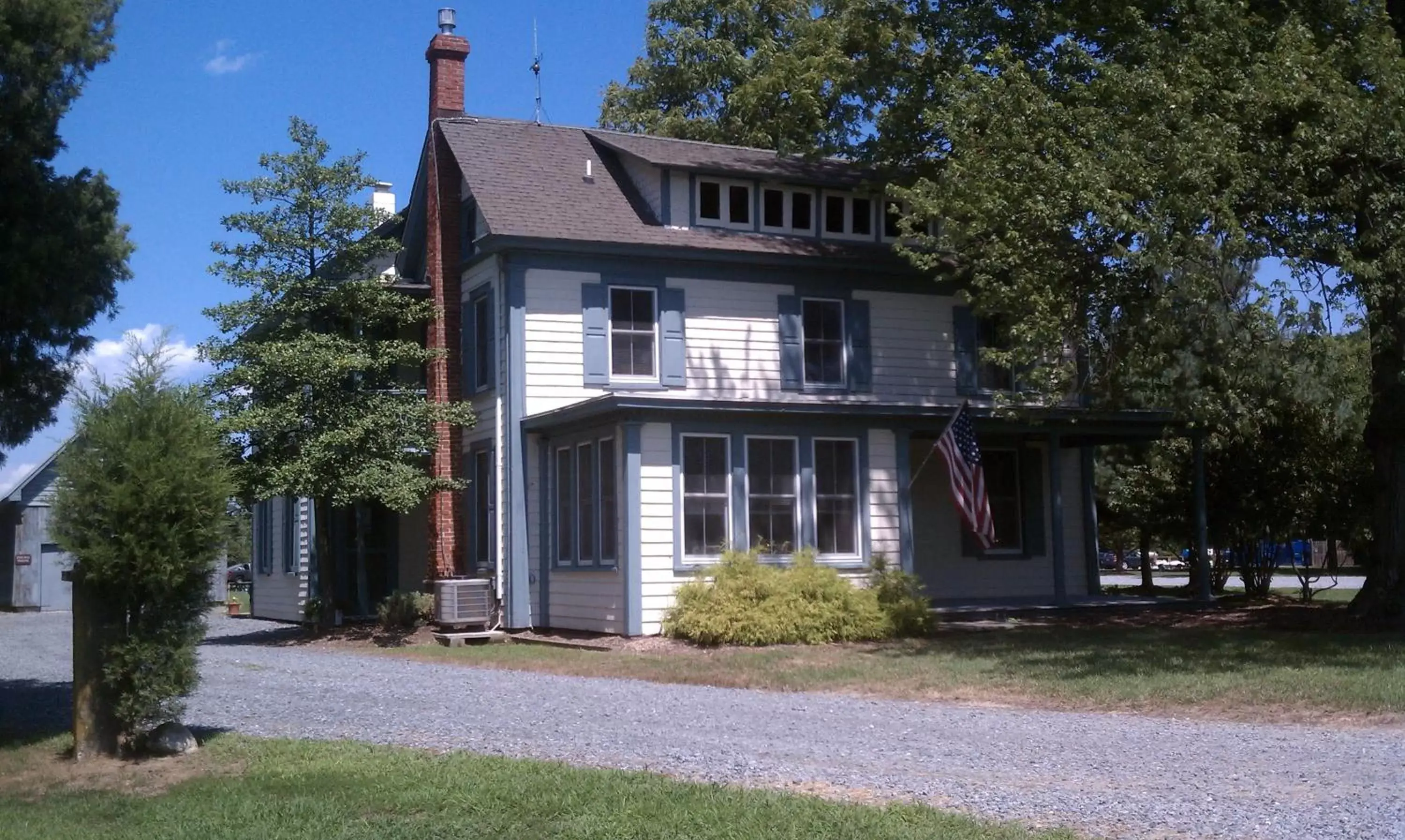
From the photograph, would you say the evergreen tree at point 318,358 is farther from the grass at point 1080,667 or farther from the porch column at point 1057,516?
the porch column at point 1057,516

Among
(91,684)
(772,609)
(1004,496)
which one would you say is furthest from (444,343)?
(91,684)

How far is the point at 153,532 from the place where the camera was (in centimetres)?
1002

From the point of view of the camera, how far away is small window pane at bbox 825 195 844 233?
961 inches

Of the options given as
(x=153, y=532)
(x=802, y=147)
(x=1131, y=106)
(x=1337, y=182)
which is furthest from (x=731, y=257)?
(x=153, y=532)

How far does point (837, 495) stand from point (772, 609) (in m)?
3.50

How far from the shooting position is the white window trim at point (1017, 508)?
81.0 feet

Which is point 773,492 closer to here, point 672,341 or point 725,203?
point 672,341

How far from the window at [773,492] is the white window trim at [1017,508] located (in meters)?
4.61

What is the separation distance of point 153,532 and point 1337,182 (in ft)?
45.7

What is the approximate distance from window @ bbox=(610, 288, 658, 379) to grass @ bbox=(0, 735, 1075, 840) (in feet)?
41.3

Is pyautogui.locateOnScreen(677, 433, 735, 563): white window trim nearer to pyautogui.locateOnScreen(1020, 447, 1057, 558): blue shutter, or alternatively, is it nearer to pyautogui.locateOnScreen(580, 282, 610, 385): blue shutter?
pyautogui.locateOnScreen(580, 282, 610, 385): blue shutter

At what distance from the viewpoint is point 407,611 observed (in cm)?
2272

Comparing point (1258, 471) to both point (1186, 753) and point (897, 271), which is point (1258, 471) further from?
point (1186, 753)

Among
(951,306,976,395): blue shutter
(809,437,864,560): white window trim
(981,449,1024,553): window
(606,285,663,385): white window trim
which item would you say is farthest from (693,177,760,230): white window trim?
(981,449,1024,553): window
